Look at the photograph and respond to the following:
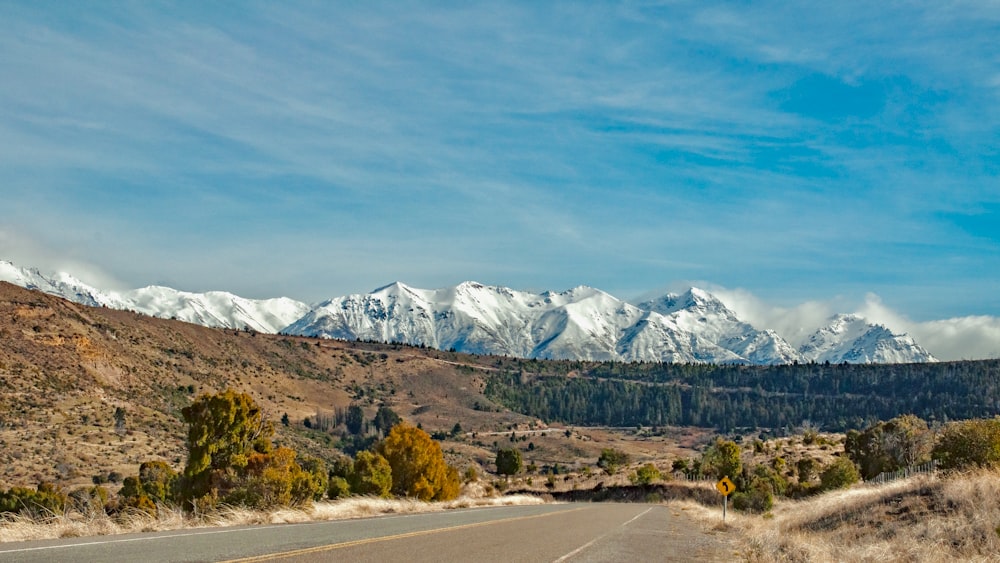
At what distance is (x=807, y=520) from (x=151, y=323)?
167 m

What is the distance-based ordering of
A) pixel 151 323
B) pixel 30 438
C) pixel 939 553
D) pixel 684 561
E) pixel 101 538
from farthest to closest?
pixel 151 323 → pixel 30 438 → pixel 684 561 → pixel 939 553 → pixel 101 538

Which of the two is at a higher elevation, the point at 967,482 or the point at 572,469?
the point at 967,482

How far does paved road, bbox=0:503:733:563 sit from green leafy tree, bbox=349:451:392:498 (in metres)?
33.8

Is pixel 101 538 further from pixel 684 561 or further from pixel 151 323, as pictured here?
pixel 151 323

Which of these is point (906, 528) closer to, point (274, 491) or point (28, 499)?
point (274, 491)

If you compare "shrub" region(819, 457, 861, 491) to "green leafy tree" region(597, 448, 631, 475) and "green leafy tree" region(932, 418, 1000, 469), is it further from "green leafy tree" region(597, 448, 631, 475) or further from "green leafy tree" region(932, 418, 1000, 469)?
"green leafy tree" region(597, 448, 631, 475)

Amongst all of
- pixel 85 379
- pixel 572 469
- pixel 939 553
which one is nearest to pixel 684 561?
pixel 939 553

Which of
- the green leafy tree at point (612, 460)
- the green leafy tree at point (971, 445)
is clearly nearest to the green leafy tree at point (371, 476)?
the green leafy tree at point (971, 445)

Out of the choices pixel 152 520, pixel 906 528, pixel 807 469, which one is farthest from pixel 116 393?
pixel 906 528

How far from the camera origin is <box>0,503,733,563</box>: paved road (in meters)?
14.2

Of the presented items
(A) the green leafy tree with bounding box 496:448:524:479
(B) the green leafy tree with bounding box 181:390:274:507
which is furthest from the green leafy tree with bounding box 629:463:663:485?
(B) the green leafy tree with bounding box 181:390:274:507

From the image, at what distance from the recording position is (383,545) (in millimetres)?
17875

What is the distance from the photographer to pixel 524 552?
18.5 metres

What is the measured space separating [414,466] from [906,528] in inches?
1872
